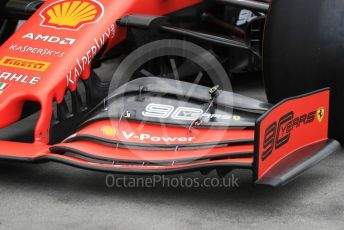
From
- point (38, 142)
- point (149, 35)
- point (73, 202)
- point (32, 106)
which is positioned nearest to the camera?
point (73, 202)

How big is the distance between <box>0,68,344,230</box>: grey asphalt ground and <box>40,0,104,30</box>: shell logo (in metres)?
0.70

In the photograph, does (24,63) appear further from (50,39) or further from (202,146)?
(202,146)

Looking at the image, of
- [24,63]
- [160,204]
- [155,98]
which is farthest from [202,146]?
[24,63]

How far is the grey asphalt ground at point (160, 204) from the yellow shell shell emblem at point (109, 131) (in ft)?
0.69

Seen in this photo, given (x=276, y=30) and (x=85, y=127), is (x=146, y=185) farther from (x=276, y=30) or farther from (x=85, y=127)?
(x=276, y=30)

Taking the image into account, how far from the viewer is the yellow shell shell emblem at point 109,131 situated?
320 cm

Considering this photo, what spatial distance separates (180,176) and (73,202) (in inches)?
18.5

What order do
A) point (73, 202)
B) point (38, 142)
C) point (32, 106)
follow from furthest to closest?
point (32, 106), point (38, 142), point (73, 202)

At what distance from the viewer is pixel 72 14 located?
146 inches

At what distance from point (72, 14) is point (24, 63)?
0.36 meters

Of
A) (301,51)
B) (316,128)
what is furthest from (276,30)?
(316,128)

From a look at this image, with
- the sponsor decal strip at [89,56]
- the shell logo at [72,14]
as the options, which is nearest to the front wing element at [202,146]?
the sponsor decal strip at [89,56]

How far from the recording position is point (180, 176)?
3.29m

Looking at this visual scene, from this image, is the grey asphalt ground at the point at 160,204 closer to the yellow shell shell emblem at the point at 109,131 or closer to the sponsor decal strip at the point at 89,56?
the yellow shell shell emblem at the point at 109,131
